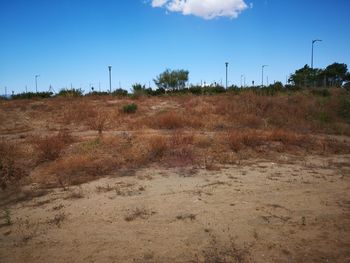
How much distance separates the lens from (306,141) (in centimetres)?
1106

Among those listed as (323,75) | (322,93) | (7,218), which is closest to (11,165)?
(7,218)

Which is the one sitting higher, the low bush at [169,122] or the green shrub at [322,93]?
the green shrub at [322,93]

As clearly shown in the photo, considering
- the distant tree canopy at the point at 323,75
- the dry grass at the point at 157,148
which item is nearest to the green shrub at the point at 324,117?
the dry grass at the point at 157,148

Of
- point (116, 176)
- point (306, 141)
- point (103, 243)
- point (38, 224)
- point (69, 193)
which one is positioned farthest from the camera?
point (306, 141)

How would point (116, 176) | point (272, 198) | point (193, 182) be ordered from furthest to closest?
point (116, 176) → point (193, 182) → point (272, 198)

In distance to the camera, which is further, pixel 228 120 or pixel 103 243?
pixel 228 120

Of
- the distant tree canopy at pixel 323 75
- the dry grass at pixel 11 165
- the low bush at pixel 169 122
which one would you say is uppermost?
the distant tree canopy at pixel 323 75

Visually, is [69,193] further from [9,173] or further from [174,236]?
[174,236]

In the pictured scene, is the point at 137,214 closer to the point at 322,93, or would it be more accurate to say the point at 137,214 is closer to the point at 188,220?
the point at 188,220

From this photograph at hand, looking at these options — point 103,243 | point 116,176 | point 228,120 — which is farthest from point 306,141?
point 103,243

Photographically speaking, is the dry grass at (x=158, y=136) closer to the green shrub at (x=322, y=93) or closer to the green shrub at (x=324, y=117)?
the green shrub at (x=324, y=117)

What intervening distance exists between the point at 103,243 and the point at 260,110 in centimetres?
1536

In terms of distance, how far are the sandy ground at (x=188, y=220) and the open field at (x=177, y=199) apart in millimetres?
17

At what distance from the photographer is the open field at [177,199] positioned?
421cm
